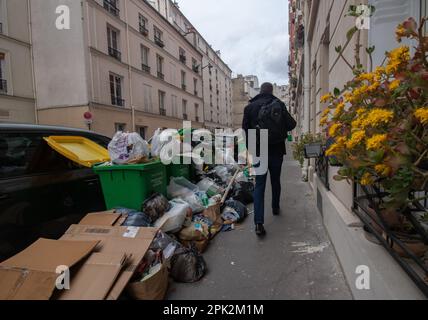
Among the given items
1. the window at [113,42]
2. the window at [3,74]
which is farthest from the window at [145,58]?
the window at [3,74]

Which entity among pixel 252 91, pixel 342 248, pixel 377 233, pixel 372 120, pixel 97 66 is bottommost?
pixel 342 248

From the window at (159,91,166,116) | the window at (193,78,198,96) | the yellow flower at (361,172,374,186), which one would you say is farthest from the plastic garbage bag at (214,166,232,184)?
the window at (193,78,198,96)

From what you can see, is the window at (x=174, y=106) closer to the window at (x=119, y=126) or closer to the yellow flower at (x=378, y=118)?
the window at (x=119, y=126)

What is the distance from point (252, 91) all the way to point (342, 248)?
6796cm

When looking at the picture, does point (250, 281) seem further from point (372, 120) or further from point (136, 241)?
point (372, 120)

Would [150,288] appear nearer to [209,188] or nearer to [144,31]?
[209,188]

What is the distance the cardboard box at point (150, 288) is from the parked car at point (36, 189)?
1260 mm

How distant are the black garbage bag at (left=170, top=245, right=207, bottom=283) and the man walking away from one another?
3.42 ft

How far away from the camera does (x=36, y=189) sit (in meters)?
2.60

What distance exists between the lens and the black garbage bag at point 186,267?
2338 millimetres

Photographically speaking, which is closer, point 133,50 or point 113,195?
point 113,195

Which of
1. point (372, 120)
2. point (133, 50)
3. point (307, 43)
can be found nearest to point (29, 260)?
point (372, 120)

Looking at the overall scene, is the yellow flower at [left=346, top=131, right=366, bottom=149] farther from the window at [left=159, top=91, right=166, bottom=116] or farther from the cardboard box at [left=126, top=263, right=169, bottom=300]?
the window at [left=159, top=91, right=166, bottom=116]

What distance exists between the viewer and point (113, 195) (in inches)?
120
